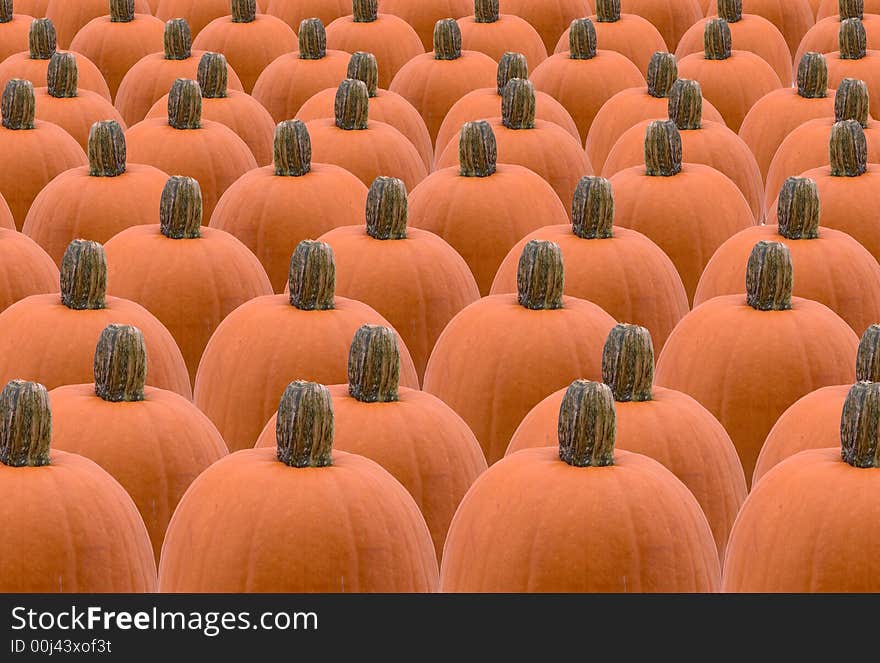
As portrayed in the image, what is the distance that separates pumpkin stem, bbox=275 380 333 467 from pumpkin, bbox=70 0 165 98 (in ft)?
19.6

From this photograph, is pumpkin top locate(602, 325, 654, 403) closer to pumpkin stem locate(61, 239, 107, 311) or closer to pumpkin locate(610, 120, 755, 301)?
pumpkin stem locate(61, 239, 107, 311)

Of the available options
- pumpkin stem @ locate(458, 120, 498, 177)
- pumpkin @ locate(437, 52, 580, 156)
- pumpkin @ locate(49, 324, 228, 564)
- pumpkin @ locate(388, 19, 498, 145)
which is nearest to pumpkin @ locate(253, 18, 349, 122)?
pumpkin @ locate(388, 19, 498, 145)

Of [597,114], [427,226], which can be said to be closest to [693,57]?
[597,114]

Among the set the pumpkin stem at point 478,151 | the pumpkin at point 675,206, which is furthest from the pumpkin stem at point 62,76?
the pumpkin at point 675,206

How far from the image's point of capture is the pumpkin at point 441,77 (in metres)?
10.0

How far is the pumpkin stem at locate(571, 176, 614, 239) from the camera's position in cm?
714

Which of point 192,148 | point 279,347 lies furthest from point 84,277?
point 192,148

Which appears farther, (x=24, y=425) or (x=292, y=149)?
(x=292, y=149)

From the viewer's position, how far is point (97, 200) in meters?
8.09

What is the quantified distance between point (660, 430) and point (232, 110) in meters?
4.13

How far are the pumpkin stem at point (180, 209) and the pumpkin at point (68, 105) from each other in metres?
2.19

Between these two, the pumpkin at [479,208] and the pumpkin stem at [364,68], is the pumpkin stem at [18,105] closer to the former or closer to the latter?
the pumpkin stem at [364,68]

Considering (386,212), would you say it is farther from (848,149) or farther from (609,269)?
(848,149)

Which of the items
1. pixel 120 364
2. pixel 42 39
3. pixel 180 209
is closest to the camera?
pixel 120 364
